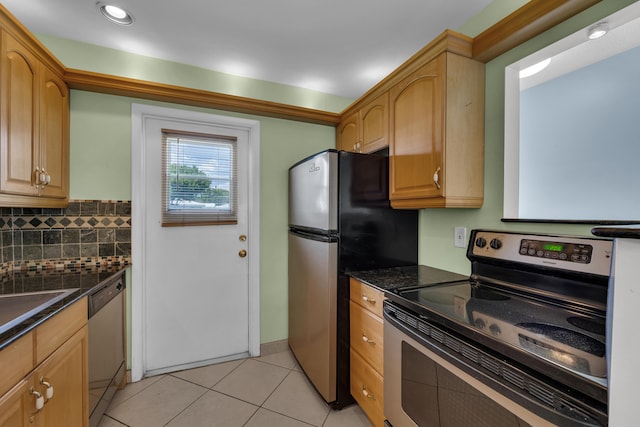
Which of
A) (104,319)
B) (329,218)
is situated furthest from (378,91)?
(104,319)

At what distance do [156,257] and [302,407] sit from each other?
1537 millimetres

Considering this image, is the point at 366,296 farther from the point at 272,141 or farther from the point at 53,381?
the point at 272,141

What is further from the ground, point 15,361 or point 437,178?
point 437,178

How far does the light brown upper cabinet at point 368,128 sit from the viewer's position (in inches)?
76.2

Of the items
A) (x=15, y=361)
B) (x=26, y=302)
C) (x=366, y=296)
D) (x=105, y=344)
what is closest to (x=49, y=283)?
(x=26, y=302)

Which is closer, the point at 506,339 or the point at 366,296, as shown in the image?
the point at 506,339

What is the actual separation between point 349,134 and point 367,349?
172cm

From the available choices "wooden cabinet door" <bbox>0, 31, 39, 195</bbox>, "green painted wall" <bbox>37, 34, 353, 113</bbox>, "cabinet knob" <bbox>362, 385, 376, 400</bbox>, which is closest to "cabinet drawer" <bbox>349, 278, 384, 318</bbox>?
"cabinet knob" <bbox>362, 385, 376, 400</bbox>

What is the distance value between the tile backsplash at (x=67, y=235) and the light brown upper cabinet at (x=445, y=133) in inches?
81.4

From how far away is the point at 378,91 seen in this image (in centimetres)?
196

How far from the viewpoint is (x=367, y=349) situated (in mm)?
1583

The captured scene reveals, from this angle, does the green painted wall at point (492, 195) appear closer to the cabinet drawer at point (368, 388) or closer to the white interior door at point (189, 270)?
the cabinet drawer at point (368, 388)

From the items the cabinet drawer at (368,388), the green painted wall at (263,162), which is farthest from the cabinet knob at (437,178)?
the green painted wall at (263,162)

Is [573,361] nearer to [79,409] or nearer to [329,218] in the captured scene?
[329,218]
